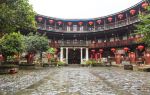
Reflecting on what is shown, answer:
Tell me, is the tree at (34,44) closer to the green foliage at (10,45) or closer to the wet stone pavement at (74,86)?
the green foliage at (10,45)

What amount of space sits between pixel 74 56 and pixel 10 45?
26699mm

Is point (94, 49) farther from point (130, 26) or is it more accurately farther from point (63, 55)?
point (130, 26)

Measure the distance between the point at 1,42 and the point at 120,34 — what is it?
1011 inches

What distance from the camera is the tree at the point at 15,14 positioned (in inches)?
467

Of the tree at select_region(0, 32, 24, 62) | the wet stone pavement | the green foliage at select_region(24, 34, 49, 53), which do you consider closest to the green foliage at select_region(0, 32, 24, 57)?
the tree at select_region(0, 32, 24, 62)

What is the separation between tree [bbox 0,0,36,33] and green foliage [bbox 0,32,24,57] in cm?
978

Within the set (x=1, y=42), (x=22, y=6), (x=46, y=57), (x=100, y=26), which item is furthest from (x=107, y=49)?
(x=22, y=6)

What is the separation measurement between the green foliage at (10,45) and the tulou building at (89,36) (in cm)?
2006

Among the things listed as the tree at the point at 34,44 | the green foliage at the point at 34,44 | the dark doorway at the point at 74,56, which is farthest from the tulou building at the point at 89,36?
the green foliage at the point at 34,44

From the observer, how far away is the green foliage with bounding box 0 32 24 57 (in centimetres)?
2262

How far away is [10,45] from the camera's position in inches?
913

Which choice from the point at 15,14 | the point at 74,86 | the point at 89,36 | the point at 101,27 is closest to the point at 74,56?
the point at 89,36

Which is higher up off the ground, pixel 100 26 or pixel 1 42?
pixel 100 26

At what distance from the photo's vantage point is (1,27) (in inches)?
492
